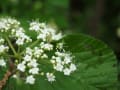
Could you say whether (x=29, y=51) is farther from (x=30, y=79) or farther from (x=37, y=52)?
(x=30, y=79)

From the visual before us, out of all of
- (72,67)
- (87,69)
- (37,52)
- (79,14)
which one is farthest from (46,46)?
(79,14)

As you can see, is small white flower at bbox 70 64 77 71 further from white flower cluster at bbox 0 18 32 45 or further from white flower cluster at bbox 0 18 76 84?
white flower cluster at bbox 0 18 32 45

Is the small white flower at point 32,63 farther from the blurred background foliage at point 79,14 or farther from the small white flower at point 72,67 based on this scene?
the blurred background foliage at point 79,14

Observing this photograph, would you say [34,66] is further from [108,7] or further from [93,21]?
[108,7]

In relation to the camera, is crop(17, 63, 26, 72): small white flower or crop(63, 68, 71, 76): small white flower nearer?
crop(17, 63, 26, 72): small white flower

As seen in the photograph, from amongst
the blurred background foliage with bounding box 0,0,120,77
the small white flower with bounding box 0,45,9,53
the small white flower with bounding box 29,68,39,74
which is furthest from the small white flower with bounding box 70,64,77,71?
the blurred background foliage with bounding box 0,0,120,77

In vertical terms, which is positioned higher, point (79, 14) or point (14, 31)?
point (79, 14)
